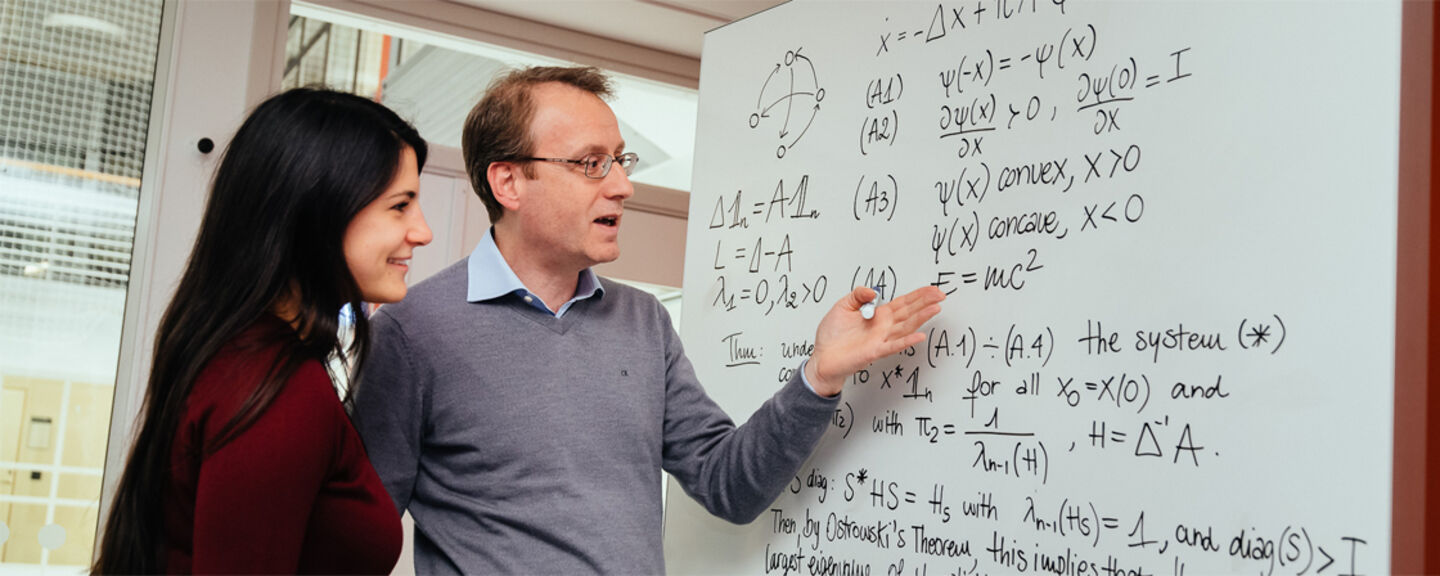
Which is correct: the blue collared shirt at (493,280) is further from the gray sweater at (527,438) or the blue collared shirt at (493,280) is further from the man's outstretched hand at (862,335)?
the man's outstretched hand at (862,335)

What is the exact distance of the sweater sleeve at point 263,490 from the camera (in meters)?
1.08

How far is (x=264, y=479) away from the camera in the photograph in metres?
1.09

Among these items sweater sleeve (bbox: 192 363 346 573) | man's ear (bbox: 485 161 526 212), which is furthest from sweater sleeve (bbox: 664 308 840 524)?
sweater sleeve (bbox: 192 363 346 573)

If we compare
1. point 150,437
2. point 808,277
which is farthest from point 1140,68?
point 150,437

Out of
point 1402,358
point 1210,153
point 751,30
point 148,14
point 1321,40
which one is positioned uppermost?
→ point 148,14

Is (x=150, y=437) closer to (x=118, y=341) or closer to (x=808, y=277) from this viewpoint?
(x=808, y=277)

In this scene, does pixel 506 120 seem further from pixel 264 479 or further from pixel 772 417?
pixel 264 479

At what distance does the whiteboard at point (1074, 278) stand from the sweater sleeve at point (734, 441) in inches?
4.0

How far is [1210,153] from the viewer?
1318 mm

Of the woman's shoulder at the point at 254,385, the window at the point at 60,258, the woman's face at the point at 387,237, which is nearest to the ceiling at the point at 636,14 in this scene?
the window at the point at 60,258

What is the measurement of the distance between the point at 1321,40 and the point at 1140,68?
232 millimetres

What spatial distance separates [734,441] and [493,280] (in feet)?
1.46

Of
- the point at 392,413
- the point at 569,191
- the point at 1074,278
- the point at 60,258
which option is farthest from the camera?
the point at 60,258

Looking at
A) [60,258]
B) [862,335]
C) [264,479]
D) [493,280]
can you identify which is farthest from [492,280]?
[60,258]
